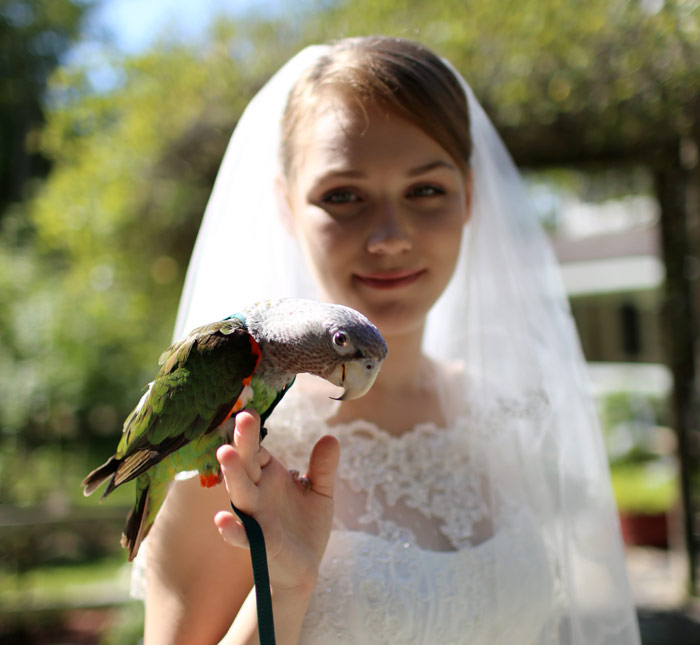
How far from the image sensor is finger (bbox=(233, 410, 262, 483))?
0.98 metres

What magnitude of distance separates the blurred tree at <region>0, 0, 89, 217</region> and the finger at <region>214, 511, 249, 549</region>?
16011 millimetres

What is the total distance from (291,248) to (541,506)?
40.1 inches

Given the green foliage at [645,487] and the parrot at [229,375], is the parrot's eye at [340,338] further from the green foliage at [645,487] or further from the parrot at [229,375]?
the green foliage at [645,487]

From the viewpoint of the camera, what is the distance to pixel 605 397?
8.86 meters

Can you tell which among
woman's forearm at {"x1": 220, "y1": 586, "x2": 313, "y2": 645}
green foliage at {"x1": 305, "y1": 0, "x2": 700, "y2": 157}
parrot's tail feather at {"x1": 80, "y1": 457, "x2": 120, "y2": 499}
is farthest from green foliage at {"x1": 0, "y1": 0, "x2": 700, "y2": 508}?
woman's forearm at {"x1": 220, "y1": 586, "x2": 313, "y2": 645}

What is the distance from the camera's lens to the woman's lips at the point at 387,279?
1.41m

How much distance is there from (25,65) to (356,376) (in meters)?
18.3

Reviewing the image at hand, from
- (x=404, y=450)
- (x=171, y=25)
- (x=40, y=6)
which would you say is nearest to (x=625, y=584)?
(x=404, y=450)

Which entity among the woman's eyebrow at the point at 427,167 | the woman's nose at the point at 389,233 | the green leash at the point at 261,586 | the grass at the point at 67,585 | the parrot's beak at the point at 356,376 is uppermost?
the woman's eyebrow at the point at 427,167

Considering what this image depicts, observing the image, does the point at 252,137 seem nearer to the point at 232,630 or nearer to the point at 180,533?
the point at 180,533

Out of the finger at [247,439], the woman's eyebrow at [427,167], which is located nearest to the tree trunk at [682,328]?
the woman's eyebrow at [427,167]

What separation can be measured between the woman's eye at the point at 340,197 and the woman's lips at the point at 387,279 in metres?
0.18

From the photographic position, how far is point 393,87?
1.48 meters

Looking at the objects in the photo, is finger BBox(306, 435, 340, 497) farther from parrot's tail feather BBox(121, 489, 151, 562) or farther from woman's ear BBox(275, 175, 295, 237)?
woman's ear BBox(275, 175, 295, 237)
